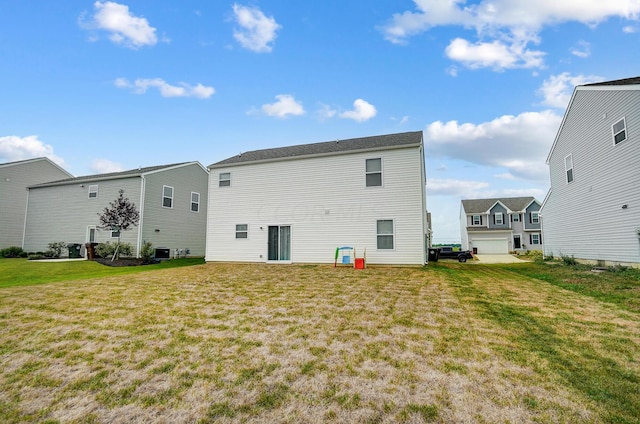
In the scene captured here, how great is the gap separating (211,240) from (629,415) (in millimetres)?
17043

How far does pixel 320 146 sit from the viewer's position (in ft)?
55.8

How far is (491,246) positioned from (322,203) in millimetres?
29953

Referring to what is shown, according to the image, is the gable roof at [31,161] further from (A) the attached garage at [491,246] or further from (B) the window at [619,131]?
(A) the attached garage at [491,246]

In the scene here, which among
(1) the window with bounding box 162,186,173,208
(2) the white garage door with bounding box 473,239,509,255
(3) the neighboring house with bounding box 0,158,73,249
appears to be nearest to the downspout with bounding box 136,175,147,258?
(1) the window with bounding box 162,186,173,208

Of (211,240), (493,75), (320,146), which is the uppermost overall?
(493,75)

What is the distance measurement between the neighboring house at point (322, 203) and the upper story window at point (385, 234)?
1.8 inches

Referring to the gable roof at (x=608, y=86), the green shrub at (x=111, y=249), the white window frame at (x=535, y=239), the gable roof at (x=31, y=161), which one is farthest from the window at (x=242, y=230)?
the white window frame at (x=535, y=239)

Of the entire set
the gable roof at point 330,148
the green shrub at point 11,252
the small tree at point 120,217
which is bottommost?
the green shrub at point 11,252

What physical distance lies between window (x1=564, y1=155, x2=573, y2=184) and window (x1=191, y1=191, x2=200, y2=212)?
2401 cm

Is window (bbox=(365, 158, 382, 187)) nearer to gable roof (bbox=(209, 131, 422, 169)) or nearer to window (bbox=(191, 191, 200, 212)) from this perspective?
gable roof (bbox=(209, 131, 422, 169))

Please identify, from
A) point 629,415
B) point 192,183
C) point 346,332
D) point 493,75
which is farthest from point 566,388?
point 192,183

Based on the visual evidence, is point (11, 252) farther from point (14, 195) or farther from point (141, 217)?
point (141, 217)

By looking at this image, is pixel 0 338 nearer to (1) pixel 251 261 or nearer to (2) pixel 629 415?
(2) pixel 629 415

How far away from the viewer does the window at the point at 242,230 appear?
16484mm
